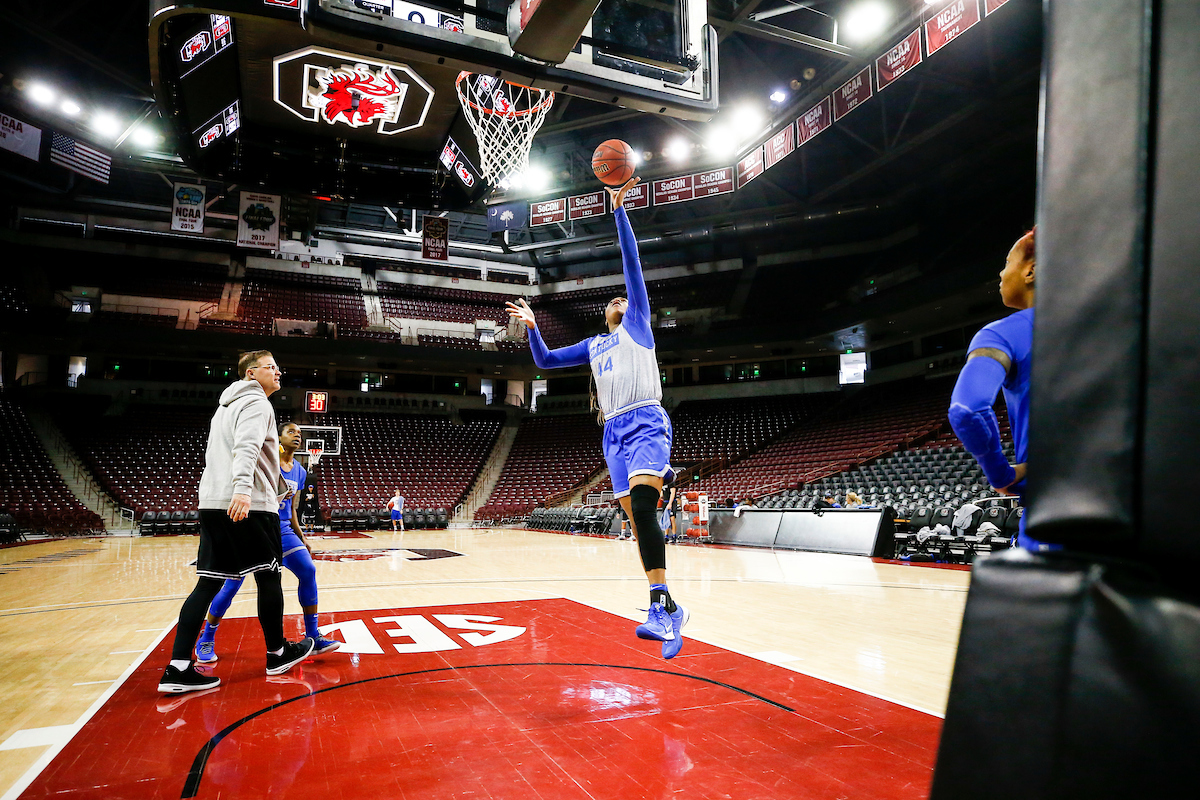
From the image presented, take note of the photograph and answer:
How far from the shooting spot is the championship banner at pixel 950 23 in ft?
39.7

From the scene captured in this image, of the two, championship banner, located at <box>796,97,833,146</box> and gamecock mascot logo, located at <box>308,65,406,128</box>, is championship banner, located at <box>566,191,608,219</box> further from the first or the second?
gamecock mascot logo, located at <box>308,65,406,128</box>

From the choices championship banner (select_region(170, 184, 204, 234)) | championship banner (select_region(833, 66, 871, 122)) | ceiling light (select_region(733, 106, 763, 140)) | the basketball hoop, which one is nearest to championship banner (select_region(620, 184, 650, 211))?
ceiling light (select_region(733, 106, 763, 140))

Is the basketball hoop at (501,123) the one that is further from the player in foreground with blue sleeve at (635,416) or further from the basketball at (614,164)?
the player in foreground with blue sleeve at (635,416)

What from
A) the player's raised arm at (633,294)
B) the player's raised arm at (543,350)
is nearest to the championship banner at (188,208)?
the player's raised arm at (543,350)

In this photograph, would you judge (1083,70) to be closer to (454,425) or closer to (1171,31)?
(1171,31)

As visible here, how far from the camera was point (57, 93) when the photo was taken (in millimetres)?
18688

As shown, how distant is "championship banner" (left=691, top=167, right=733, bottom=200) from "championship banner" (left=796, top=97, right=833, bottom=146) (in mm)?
3260

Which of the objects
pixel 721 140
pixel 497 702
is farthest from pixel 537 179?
pixel 497 702

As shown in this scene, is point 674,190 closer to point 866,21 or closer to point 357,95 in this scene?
point 866,21

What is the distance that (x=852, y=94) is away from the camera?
15422mm

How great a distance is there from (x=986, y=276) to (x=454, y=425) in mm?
21412

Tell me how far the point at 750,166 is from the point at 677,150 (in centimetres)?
315

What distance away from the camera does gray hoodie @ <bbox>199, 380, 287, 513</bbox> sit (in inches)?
135

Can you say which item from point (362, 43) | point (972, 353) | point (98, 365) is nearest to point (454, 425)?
point (98, 365)
